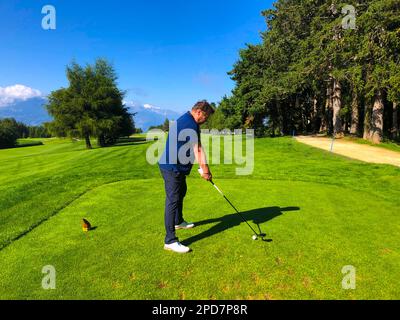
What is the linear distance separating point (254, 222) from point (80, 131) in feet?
142

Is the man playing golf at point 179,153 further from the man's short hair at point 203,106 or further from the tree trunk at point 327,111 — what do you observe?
the tree trunk at point 327,111

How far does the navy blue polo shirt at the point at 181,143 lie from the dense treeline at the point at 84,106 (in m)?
41.9

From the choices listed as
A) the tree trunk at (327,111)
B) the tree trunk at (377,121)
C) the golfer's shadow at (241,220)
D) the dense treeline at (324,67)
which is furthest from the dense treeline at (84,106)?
the golfer's shadow at (241,220)

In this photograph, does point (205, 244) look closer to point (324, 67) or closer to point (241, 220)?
point (241, 220)

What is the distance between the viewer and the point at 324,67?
2672cm

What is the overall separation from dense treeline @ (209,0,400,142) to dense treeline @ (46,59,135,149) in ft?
62.6

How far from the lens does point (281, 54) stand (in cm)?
3350

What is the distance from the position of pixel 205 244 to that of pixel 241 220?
1.48 meters

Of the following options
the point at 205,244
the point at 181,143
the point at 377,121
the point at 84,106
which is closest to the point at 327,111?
the point at 377,121

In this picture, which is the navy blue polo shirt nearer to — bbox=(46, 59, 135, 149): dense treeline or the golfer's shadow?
the golfer's shadow

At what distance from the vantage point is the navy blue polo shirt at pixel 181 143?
5254mm

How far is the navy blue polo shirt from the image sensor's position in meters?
5.25
